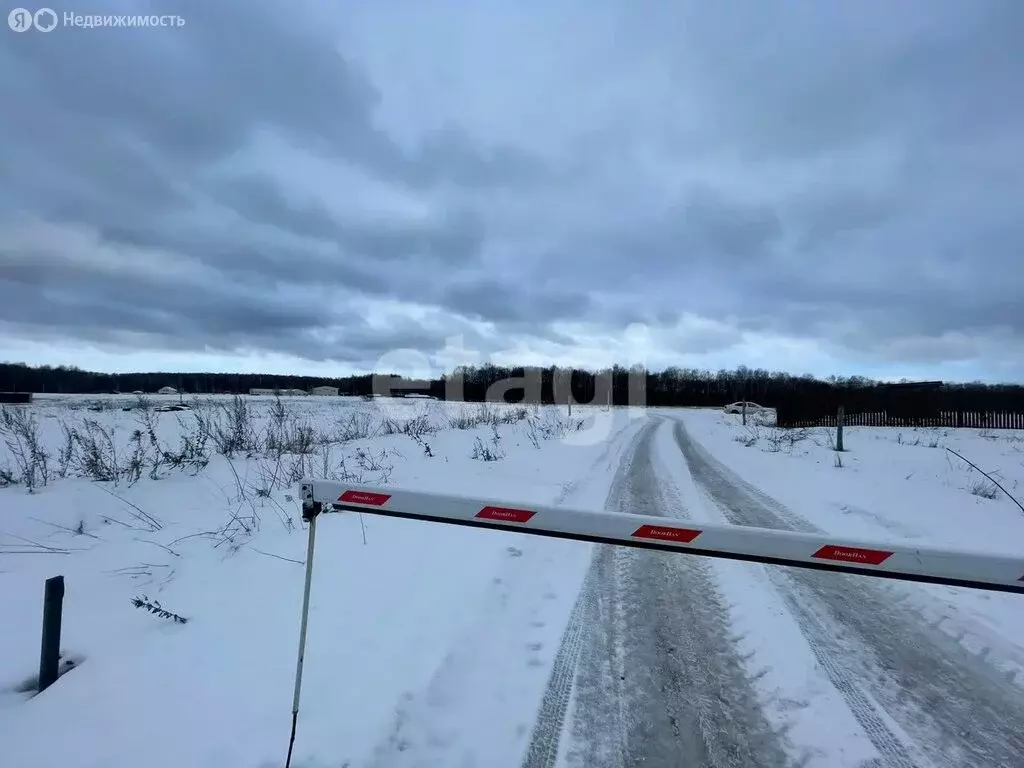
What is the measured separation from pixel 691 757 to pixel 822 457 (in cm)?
1365

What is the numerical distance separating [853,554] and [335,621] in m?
3.40

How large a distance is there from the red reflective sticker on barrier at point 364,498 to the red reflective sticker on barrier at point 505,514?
519 mm

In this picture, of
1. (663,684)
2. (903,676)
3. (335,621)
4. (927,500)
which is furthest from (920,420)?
(335,621)

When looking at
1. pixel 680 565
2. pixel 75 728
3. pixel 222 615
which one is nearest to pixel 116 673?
pixel 75 728

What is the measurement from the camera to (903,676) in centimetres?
324

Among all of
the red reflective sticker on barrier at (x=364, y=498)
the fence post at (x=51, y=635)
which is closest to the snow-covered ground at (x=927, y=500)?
the red reflective sticker on barrier at (x=364, y=498)

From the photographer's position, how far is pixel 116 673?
3123 millimetres

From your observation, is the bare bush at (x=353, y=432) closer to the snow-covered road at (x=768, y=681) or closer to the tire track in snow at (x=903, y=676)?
the snow-covered road at (x=768, y=681)

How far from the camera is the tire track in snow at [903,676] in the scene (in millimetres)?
2623

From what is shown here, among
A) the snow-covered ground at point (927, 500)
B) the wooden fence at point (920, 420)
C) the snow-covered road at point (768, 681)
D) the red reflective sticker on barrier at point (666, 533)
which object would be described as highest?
the wooden fence at point (920, 420)

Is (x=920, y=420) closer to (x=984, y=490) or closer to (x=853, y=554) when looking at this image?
(x=984, y=490)

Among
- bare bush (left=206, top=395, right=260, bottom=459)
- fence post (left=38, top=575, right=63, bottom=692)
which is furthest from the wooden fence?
fence post (left=38, top=575, right=63, bottom=692)

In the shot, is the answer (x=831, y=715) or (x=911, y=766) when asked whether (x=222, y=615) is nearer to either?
(x=831, y=715)

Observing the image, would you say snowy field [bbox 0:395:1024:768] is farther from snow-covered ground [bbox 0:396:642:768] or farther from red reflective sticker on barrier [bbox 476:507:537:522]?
red reflective sticker on barrier [bbox 476:507:537:522]
